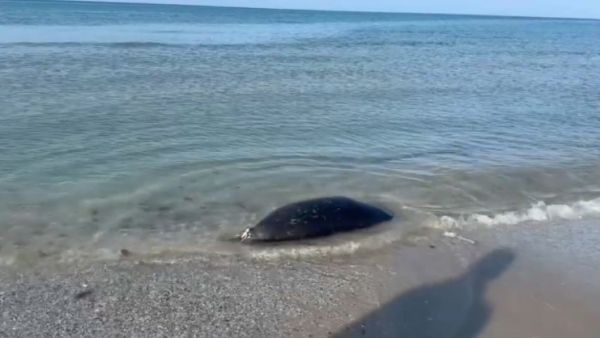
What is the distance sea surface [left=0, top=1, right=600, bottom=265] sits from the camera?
9.19 metres

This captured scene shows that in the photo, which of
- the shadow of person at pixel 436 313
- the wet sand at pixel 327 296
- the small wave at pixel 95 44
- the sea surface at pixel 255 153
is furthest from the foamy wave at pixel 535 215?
the small wave at pixel 95 44

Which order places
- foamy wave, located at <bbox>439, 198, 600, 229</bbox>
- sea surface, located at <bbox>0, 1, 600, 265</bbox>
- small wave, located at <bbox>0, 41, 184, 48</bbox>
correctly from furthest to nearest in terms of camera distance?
small wave, located at <bbox>0, 41, 184, 48</bbox>, foamy wave, located at <bbox>439, 198, 600, 229</bbox>, sea surface, located at <bbox>0, 1, 600, 265</bbox>

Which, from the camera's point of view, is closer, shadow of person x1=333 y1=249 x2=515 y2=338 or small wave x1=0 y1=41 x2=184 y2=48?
shadow of person x1=333 y1=249 x2=515 y2=338

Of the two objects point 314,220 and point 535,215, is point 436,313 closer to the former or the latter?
point 314,220

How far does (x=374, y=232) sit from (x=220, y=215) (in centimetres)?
233

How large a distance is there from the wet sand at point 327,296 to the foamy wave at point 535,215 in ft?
3.28

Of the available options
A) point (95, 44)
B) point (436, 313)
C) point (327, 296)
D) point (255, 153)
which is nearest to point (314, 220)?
point (327, 296)

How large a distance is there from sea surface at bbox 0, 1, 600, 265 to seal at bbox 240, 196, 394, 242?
0.78ft

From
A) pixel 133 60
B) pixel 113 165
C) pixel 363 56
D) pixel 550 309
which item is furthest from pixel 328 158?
pixel 363 56

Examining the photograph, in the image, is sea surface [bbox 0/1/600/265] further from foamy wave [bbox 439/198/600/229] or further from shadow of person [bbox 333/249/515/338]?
shadow of person [bbox 333/249/515/338]

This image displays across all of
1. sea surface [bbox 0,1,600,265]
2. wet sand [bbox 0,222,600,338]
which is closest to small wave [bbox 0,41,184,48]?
sea surface [bbox 0,1,600,265]

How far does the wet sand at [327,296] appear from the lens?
6.34m

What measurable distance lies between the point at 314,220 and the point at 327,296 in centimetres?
201

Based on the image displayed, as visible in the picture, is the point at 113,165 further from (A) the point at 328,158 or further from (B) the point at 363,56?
(B) the point at 363,56
